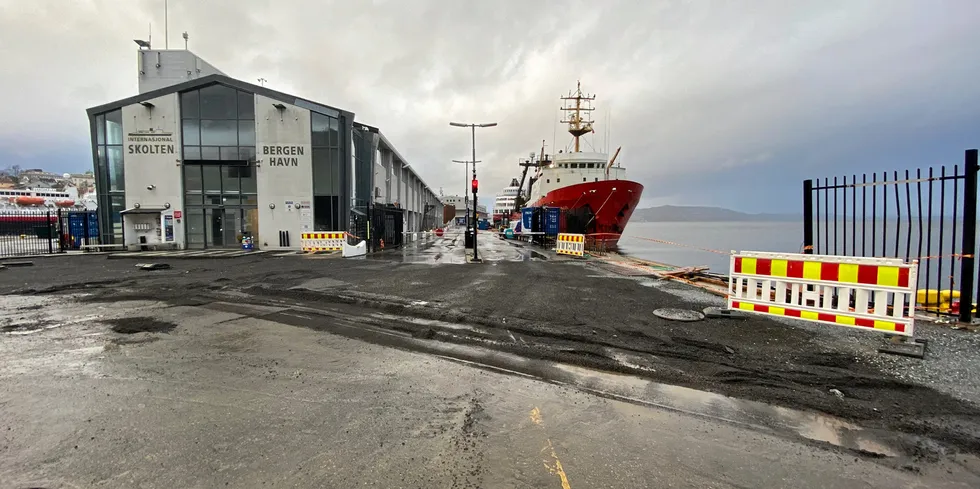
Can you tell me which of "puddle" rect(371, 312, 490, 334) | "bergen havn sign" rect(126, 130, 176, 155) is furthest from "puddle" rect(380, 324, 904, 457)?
"bergen havn sign" rect(126, 130, 176, 155)

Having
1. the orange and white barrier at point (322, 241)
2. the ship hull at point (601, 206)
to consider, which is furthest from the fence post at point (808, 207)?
the ship hull at point (601, 206)

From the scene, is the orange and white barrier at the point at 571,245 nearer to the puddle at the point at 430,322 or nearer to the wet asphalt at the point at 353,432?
the puddle at the point at 430,322

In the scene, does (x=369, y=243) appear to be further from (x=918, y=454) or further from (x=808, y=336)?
(x=918, y=454)

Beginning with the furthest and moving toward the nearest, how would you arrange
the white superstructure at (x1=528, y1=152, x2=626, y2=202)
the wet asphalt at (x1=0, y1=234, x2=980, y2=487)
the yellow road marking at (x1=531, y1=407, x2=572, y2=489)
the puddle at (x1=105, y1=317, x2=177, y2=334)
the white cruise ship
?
the white cruise ship → the white superstructure at (x1=528, y1=152, x2=626, y2=202) → the puddle at (x1=105, y1=317, x2=177, y2=334) → the wet asphalt at (x1=0, y1=234, x2=980, y2=487) → the yellow road marking at (x1=531, y1=407, x2=572, y2=489)

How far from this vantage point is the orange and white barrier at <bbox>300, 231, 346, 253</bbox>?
2178cm

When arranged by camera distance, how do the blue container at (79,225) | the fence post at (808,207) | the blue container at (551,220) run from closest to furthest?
the fence post at (808,207) → the blue container at (79,225) → the blue container at (551,220)

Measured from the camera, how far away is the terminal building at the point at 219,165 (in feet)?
75.1

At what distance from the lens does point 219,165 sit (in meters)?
23.2

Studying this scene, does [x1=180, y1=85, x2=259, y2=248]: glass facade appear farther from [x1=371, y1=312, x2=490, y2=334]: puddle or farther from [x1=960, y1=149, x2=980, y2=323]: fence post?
[x1=960, y1=149, x2=980, y2=323]: fence post

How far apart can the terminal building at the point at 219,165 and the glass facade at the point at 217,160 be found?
0.18 ft

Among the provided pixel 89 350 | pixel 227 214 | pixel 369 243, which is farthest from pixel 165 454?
pixel 227 214

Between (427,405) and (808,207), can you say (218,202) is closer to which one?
(427,405)

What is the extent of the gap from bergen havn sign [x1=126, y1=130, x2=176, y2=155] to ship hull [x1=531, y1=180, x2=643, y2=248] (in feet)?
80.6

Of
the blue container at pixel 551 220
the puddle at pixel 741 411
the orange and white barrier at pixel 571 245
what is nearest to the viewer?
the puddle at pixel 741 411
